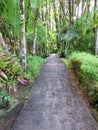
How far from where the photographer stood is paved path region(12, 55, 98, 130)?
4.51 metres

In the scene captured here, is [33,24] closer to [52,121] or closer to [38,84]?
[38,84]

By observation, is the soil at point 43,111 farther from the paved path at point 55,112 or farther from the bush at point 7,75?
the bush at point 7,75

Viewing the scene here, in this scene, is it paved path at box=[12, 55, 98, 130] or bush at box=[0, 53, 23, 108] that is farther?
paved path at box=[12, 55, 98, 130]

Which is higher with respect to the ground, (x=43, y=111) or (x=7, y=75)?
(x=7, y=75)

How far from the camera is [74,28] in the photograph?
665 inches

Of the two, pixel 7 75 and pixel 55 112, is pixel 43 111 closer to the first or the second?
pixel 55 112

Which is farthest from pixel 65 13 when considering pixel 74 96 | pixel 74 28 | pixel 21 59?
pixel 74 96

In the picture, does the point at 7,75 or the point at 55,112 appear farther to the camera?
the point at 55,112

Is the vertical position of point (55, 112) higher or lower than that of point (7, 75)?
lower

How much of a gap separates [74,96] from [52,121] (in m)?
2.10

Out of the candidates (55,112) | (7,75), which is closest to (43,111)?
(55,112)

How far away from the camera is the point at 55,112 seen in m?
5.28

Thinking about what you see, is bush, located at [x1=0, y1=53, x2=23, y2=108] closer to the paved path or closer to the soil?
the soil

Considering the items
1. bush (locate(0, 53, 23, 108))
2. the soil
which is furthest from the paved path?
bush (locate(0, 53, 23, 108))
